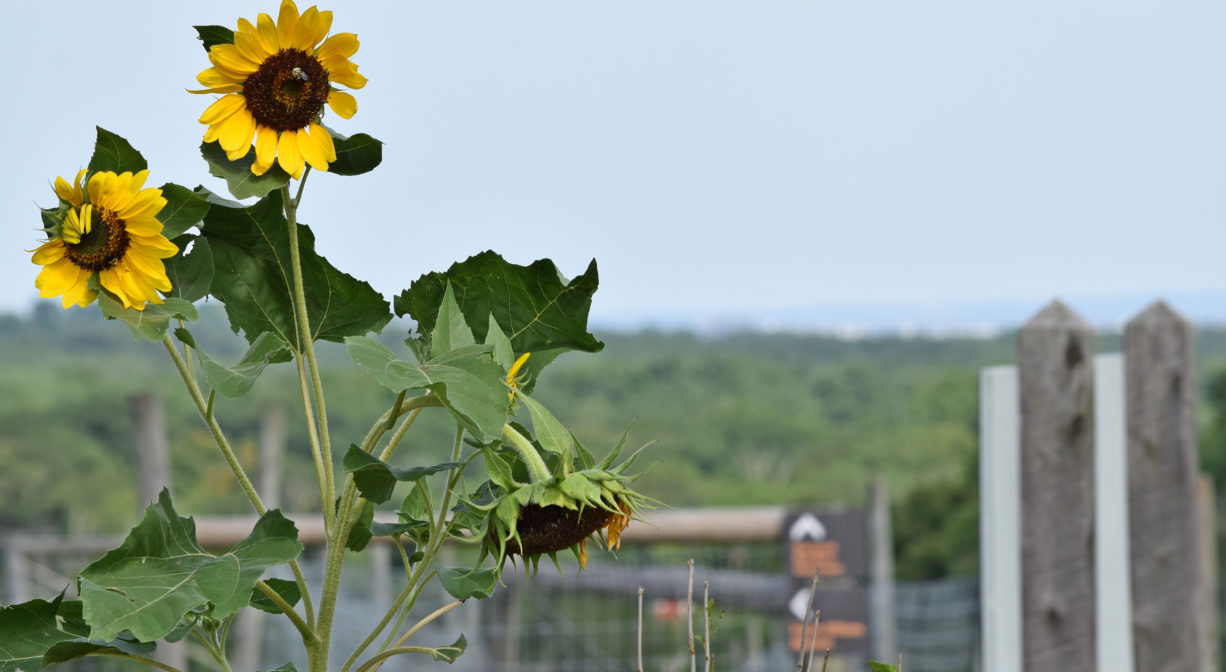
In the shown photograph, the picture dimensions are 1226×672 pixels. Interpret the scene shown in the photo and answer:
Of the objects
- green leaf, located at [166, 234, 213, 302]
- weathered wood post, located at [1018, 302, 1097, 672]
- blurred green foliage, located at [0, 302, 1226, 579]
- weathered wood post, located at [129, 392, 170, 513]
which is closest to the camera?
green leaf, located at [166, 234, 213, 302]

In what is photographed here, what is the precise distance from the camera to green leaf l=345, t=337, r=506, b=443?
1.19ft

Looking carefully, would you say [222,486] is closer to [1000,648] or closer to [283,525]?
[1000,648]

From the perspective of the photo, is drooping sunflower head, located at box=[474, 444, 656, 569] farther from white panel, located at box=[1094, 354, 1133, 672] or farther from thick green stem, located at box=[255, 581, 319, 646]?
white panel, located at box=[1094, 354, 1133, 672]

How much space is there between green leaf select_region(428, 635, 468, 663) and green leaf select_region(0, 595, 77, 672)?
0.15m

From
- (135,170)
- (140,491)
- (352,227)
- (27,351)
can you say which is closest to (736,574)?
(140,491)

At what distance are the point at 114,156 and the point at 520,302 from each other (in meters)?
0.17

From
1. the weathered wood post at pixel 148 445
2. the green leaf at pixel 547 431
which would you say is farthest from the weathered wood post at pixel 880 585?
the green leaf at pixel 547 431

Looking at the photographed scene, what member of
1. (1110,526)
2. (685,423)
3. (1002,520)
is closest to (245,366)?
(1002,520)

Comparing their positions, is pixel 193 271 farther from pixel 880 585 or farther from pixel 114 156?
pixel 880 585

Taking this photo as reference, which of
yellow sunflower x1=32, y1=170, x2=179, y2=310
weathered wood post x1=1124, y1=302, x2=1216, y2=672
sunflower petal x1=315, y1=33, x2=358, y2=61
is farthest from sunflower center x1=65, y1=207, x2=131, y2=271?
weathered wood post x1=1124, y1=302, x2=1216, y2=672

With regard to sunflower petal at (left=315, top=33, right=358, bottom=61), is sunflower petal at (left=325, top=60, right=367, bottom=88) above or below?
below

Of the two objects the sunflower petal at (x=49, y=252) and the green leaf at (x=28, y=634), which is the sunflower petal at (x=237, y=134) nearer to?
the sunflower petal at (x=49, y=252)

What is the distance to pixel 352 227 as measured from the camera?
66 centimetres

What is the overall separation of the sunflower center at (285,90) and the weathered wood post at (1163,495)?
1.39 metres
